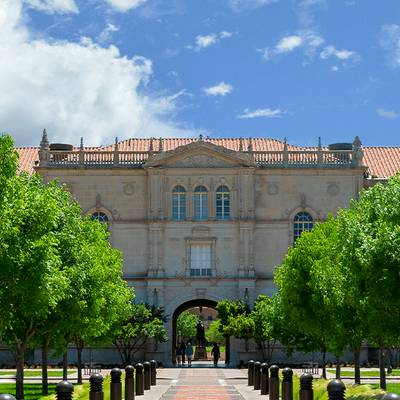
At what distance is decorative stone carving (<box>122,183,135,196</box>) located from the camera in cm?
7419

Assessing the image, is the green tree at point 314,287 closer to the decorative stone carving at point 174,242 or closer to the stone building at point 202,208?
the stone building at point 202,208

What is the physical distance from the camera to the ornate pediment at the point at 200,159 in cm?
7325

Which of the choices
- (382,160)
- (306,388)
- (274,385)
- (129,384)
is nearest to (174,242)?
(382,160)

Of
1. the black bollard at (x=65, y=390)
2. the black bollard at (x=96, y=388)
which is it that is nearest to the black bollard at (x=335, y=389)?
the black bollard at (x=65, y=390)

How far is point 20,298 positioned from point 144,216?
4695 cm

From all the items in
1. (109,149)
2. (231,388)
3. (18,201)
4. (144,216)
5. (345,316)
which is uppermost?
(109,149)

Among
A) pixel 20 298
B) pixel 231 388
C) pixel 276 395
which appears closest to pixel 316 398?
pixel 276 395

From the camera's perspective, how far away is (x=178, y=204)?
73750mm

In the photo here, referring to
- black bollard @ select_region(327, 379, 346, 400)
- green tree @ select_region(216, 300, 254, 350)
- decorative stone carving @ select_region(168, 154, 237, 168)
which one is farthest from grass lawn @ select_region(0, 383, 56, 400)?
decorative stone carving @ select_region(168, 154, 237, 168)

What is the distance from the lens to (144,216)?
73.9 m

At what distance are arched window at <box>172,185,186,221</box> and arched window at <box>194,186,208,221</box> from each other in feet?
3.03

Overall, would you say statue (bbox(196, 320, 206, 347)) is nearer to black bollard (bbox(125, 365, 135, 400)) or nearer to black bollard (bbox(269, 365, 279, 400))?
black bollard (bbox(269, 365, 279, 400))

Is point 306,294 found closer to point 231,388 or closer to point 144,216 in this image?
point 231,388

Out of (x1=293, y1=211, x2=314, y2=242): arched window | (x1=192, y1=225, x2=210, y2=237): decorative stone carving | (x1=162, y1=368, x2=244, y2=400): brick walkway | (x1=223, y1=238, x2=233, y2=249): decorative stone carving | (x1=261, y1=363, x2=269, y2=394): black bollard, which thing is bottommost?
(x1=162, y1=368, x2=244, y2=400): brick walkway
